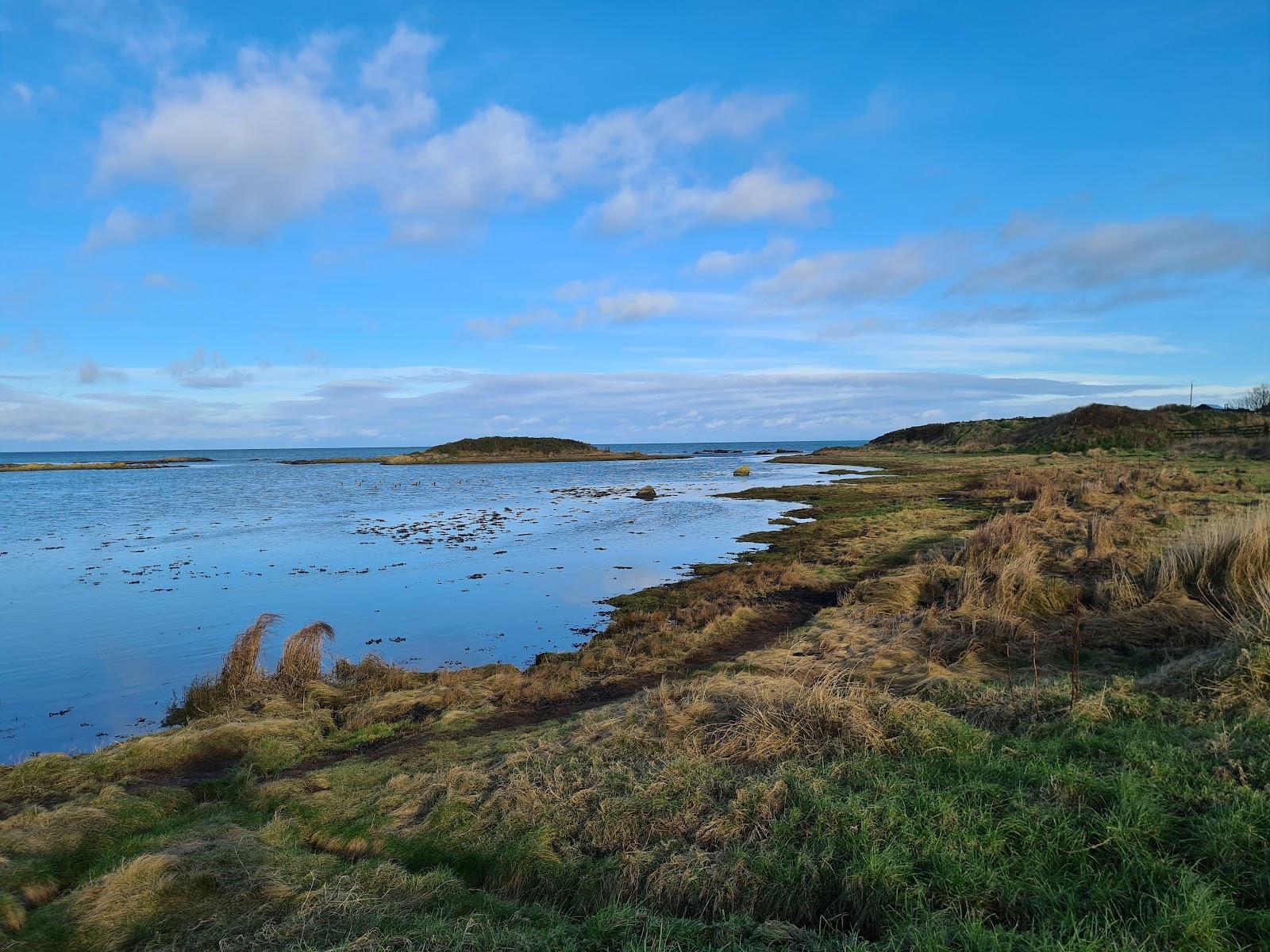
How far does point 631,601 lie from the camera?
17.3 metres

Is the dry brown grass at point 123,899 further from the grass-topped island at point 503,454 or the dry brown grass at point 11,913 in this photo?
the grass-topped island at point 503,454

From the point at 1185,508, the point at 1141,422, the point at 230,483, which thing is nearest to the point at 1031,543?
the point at 1185,508

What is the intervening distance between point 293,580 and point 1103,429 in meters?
68.5

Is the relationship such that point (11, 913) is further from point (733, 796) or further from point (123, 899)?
point (733, 796)

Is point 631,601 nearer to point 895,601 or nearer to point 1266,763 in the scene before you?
point 895,601

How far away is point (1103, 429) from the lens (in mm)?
65438

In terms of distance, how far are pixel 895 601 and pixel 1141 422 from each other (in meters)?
65.6

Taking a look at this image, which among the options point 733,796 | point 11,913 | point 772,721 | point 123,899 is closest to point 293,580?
point 11,913

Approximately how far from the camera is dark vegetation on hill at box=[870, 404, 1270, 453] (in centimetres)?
5669

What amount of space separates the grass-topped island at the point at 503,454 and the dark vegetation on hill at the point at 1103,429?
6075 centimetres

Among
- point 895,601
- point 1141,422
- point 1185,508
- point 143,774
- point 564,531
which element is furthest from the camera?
point 1141,422

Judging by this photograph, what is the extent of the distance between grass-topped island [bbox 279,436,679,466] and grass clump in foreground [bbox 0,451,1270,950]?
362 ft

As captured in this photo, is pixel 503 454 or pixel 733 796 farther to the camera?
pixel 503 454

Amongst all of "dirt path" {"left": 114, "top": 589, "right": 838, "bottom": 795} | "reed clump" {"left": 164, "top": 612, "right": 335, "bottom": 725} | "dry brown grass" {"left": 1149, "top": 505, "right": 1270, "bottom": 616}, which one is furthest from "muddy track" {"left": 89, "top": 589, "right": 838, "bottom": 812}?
"dry brown grass" {"left": 1149, "top": 505, "right": 1270, "bottom": 616}
